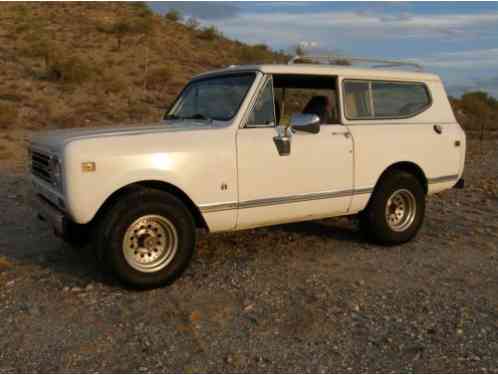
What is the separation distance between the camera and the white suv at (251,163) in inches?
174

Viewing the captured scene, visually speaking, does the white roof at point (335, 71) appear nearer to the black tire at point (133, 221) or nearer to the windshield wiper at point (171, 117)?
the windshield wiper at point (171, 117)

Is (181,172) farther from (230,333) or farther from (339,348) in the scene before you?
(339,348)

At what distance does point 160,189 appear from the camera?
15.5ft

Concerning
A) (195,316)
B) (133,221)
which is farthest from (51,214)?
(195,316)

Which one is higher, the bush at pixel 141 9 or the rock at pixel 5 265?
the bush at pixel 141 9

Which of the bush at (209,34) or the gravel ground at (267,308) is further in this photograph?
the bush at (209,34)

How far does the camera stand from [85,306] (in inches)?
171

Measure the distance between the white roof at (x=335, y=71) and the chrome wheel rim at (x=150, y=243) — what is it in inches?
68.5

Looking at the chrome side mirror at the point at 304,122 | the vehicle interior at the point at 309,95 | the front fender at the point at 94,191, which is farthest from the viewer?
the vehicle interior at the point at 309,95

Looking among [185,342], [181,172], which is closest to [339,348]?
[185,342]

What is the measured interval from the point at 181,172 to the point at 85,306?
1314 millimetres

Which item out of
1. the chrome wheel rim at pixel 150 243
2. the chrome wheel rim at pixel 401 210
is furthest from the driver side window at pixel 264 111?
the chrome wheel rim at pixel 401 210

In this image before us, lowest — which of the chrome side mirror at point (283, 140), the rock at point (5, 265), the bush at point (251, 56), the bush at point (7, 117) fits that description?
the rock at point (5, 265)

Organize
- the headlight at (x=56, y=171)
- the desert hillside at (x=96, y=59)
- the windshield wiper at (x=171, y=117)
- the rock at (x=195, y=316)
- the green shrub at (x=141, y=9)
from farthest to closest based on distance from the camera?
the green shrub at (x=141, y=9)
the desert hillside at (x=96, y=59)
the windshield wiper at (x=171, y=117)
the headlight at (x=56, y=171)
the rock at (x=195, y=316)
